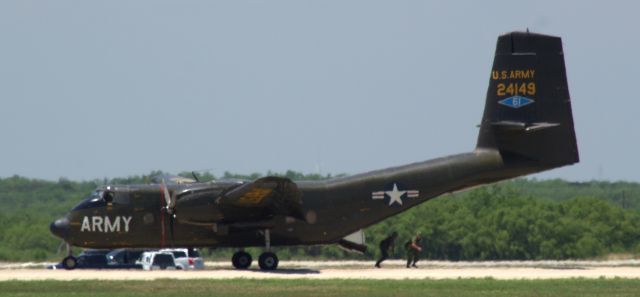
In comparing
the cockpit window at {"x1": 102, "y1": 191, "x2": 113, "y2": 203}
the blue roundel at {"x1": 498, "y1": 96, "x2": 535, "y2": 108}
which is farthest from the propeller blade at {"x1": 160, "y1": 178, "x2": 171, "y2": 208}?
the blue roundel at {"x1": 498, "y1": 96, "x2": 535, "y2": 108}

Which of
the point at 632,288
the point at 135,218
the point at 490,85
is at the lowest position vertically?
the point at 632,288

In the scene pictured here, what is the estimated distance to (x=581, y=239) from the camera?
5659 centimetres

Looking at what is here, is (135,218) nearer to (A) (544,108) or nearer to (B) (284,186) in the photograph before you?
(B) (284,186)

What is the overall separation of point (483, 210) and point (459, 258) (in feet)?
8.99

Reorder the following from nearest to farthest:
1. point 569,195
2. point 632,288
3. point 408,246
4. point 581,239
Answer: point 632,288, point 408,246, point 581,239, point 569,195

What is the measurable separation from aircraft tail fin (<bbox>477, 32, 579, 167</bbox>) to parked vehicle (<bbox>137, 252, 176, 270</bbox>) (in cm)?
1396

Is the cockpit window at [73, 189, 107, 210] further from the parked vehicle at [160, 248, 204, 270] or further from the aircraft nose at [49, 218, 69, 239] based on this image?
the parked vehicle at [160, 248, 204, 270]

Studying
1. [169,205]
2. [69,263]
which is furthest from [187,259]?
[169,205]

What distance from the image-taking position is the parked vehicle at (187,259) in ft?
178

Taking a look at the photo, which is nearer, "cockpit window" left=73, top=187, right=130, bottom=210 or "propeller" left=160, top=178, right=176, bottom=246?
"propeller" left=160, top=178, right=176, bottom=246

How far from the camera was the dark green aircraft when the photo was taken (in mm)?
46594

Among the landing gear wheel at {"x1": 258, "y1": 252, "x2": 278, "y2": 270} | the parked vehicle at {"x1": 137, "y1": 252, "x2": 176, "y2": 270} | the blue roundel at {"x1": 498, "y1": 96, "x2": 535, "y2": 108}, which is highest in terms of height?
the blue roundel at {"x1": 498, "y1": 96, "x2": 535, "y2": 108}

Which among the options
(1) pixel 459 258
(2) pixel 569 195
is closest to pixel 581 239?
(1) pixel 459 258

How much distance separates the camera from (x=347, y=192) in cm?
4766
